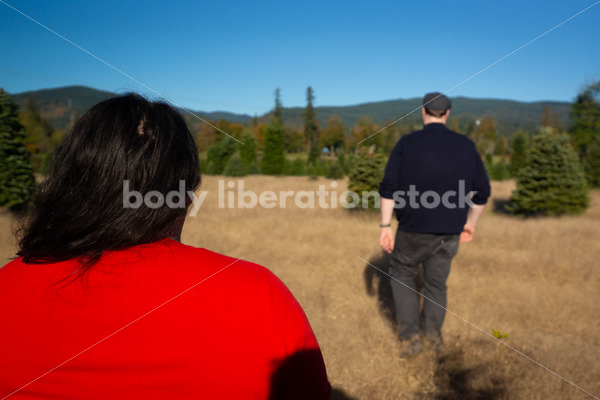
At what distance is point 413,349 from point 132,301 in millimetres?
2722

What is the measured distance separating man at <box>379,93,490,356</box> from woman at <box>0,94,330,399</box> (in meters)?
2.20

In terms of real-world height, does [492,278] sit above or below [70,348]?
below

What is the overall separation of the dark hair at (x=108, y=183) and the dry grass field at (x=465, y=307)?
1.68 metres

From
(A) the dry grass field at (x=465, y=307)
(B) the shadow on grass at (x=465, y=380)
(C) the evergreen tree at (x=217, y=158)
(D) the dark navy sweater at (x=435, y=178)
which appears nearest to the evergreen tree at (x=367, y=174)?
(A) the dry grass field at (x=465, y=307)

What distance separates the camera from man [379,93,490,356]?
2.86m

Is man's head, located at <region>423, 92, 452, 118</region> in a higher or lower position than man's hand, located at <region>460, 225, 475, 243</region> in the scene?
higher

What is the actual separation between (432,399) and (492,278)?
3.00 meters

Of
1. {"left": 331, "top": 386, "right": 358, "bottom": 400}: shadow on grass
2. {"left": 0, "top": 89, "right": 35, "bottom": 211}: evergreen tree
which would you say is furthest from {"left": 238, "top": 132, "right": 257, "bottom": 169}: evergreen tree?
{"left": 331, "top": 386, "right": 358, "bottom": 400}: shadow on grass

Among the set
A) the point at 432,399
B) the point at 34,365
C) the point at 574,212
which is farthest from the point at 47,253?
the point at 574,212

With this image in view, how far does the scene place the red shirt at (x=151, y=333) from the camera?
783mm

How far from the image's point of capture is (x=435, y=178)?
111 inches

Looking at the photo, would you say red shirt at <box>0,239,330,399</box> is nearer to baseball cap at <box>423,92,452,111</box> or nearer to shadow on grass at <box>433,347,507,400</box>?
shadow on grass at <box>433,347,507,400</box>

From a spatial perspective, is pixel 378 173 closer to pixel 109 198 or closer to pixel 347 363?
pixel 347 363

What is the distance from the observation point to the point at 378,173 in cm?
1185
